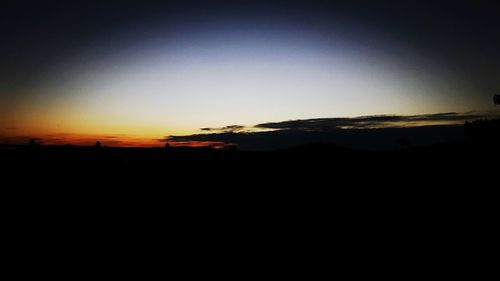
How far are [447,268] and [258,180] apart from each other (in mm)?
15939

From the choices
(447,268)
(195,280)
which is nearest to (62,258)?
(195,280)

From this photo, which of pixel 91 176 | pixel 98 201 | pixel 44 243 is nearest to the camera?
pixel 44 243

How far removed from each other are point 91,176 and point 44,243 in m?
11.8

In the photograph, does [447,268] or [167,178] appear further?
[167,178]

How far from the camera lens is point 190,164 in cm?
3375

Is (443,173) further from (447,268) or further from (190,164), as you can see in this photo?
(190,164)

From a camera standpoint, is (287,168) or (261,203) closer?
(261,203)

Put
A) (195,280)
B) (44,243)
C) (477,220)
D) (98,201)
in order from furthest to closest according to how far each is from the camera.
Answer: (98,201) < (477,220) < (44,243) < (195,280)

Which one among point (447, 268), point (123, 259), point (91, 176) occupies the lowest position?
point (447, 268)

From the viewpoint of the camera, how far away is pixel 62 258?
1405cm

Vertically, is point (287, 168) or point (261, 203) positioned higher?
point (287, 168)

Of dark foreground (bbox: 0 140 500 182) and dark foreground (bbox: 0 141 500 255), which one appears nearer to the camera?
dark foreground (bbox: 0 141 500 255)

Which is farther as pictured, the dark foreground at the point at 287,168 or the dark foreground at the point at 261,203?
the dark foreground at the point at 287,168

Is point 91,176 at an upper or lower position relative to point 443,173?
upper
